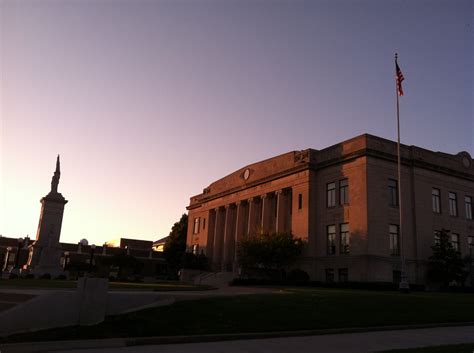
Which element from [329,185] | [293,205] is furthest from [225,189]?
[329,185]

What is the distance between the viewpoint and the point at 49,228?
48625 mm

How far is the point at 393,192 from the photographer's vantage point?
46.7 m

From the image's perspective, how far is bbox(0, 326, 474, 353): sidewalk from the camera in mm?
11906

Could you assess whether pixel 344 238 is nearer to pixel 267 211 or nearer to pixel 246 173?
pixel 267 211

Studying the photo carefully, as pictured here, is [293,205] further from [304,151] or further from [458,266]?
[458,266]

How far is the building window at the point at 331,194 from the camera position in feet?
161

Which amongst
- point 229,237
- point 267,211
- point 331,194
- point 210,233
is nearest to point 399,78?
point 331,194

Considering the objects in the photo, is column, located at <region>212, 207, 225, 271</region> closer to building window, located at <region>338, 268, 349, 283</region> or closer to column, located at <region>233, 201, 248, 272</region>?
column, located at <region>233, 201, 248, 272</region>

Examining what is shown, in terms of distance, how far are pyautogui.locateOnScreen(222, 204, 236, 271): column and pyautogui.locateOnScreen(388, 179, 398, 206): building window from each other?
26527mm

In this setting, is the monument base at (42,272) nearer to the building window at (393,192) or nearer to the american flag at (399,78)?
the building window at (393,192)

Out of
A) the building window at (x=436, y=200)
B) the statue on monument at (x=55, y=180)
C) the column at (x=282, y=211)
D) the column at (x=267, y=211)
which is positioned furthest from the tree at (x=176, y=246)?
the building window at (x=436, y=200)

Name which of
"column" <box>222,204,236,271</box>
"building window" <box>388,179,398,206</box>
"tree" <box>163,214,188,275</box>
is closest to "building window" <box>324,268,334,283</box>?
"building window" <box>388,179,398,206</box>

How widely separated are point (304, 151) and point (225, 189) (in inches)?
780

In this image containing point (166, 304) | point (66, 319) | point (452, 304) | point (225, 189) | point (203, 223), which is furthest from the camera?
point (203, 223)
